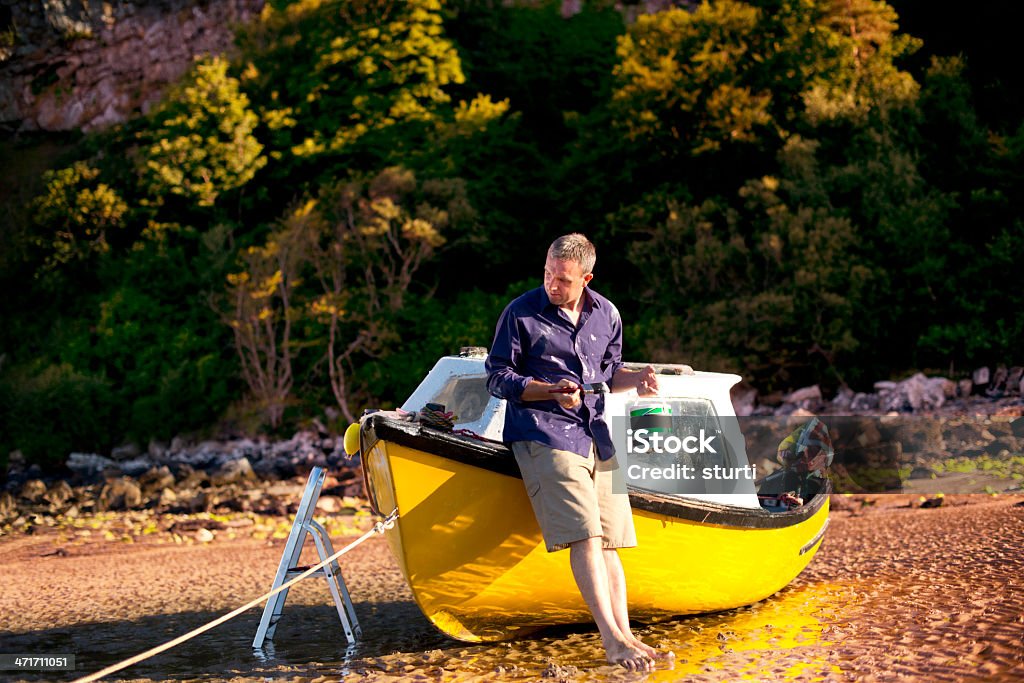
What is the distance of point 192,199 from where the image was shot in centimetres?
3575

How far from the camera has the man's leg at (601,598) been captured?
19.3 ft

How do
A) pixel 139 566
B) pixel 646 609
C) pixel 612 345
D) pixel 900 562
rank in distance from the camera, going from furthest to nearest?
pixel 139 566, pixel 900 562, pixel 646 609, pixel 612 345

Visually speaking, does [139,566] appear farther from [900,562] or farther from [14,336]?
[14,336]

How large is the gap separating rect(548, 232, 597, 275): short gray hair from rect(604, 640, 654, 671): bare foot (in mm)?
2071

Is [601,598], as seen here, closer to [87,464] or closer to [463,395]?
[463,395]

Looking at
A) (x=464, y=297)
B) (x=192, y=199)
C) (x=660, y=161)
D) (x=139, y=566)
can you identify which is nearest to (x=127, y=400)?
(x=192, y=199)

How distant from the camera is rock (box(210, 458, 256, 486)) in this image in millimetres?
21516

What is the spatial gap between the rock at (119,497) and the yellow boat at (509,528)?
41.1 ft

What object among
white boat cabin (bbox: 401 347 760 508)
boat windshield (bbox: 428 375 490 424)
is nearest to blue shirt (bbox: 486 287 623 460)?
white boat cabin (bbox: 401 347 760 508)

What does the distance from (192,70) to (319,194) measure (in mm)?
7857

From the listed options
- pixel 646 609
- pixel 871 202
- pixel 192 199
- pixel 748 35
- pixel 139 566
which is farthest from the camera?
pixel 192 199

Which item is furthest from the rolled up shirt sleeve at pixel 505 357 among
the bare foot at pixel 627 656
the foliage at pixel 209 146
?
the foliage at pixel 209 146

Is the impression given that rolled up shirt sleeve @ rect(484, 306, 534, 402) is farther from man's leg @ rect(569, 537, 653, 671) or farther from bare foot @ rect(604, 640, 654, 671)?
bare foot @ rect(604, 640, 654, 671)

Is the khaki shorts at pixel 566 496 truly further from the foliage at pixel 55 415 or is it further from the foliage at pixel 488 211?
the foliage at pixel 55 415
